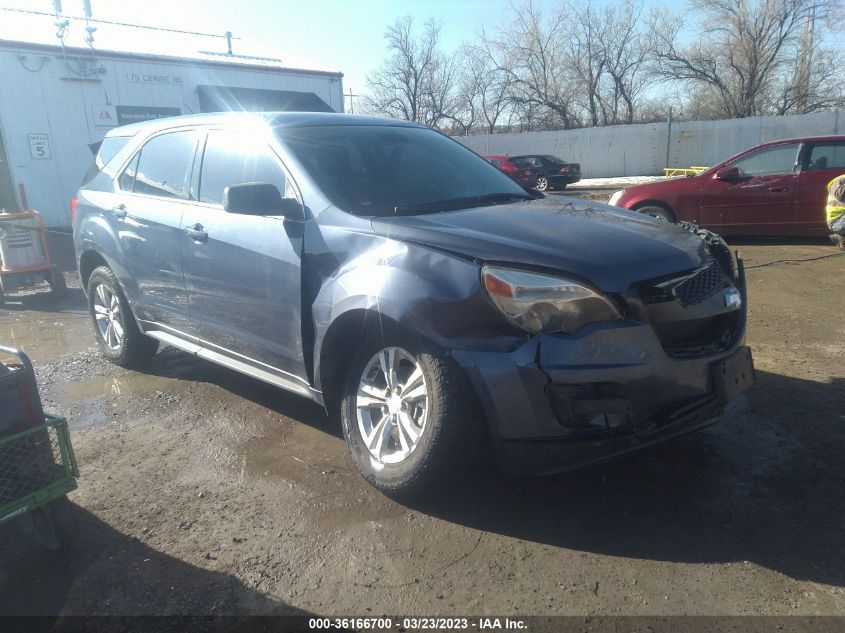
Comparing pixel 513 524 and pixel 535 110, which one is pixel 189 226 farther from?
pixel 535 110

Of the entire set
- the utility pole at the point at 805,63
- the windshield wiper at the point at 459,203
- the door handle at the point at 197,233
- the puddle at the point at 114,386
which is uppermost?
the utility pole at the point at 805,63

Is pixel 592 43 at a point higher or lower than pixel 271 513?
higher

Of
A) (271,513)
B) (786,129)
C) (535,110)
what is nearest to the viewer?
(271,513)

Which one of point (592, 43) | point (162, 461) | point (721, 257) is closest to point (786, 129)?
point (592, 43)

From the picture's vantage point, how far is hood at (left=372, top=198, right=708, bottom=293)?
2809 millimetres

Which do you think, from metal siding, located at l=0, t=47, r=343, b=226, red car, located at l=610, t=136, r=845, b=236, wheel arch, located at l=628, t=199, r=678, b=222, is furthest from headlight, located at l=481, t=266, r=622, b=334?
metal siding, located at l=0, t=47, r=343, b=226

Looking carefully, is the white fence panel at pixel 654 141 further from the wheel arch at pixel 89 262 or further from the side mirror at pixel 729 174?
the wheel arch at pixel 89 262

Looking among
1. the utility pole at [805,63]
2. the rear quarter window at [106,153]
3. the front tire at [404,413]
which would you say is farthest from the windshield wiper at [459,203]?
the utility pole at [805,63]

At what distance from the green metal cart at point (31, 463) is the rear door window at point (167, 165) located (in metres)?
1.91

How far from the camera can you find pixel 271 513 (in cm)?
318

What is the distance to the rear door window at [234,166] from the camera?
12.4 feet

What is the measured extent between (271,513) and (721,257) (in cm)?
260

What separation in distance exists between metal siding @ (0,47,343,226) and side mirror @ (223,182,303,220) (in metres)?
12.6

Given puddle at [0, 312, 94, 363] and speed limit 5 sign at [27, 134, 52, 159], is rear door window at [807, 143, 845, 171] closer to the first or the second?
puddle at [0, 312, 94, 363]
